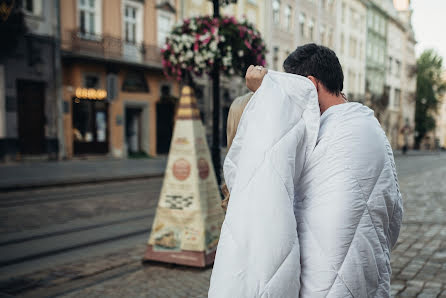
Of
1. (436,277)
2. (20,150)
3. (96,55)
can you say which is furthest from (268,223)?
(96,55)

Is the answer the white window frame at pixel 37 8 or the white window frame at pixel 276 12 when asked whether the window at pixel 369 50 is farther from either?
the white window frame at pixel 37 8

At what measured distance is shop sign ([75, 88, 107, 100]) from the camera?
1943cm

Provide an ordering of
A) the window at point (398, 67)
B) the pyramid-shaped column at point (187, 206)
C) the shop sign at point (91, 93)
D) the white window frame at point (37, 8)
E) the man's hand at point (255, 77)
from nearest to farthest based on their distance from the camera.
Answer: the man's hand at point (255, 77), the pyramid-shaped column at point (187, 206), the white window frame at point (37, 8), the shop sign at point (91, 93), the window at point (398, 67)

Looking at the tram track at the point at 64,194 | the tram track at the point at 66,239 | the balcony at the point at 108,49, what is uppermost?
the balcony at the point at 108,49

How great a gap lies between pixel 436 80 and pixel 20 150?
188 ft

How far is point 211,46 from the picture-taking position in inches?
245

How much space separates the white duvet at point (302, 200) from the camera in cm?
112

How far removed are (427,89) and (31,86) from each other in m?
54.8

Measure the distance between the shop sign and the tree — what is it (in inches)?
1965

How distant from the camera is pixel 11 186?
10102 millimetres

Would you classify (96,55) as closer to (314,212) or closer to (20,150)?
(20,150)

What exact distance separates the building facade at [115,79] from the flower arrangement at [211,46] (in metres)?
13.6

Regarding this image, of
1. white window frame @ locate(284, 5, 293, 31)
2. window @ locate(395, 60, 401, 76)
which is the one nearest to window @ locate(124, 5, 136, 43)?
white window frame @ locate(284, 5, 293, 31)

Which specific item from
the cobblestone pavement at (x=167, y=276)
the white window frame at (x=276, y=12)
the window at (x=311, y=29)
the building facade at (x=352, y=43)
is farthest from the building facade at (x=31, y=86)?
the building facade at (x=352, y=43)
